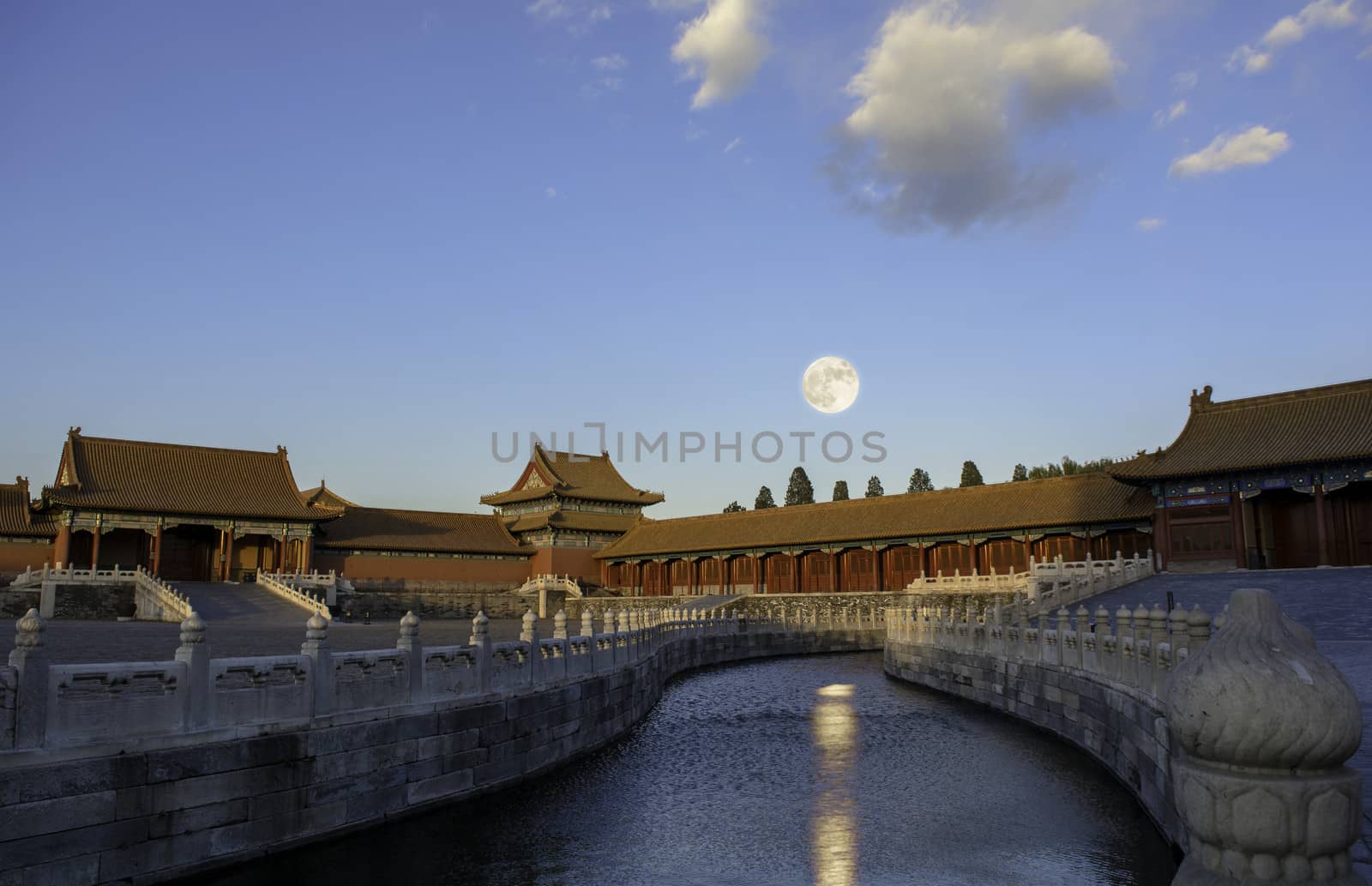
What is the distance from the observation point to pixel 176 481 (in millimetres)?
44375

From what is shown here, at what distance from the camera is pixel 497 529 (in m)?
54.5

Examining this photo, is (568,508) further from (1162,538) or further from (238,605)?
(1162,538)

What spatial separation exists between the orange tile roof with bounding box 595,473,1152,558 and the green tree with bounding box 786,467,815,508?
2812 cm

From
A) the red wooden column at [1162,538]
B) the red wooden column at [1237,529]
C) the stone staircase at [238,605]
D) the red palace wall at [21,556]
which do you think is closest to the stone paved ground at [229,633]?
the stone staircase at [238,605]

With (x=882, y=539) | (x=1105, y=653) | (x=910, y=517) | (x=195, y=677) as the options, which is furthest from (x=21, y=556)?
(x=1105, y=653)

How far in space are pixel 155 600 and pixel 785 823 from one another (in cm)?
2895

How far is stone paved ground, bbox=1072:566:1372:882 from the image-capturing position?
52.2 feet

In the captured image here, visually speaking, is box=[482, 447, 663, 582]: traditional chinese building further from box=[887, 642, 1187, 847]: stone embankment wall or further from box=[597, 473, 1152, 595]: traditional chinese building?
box=[887, 642, 1187, 847]: stone embankment wall

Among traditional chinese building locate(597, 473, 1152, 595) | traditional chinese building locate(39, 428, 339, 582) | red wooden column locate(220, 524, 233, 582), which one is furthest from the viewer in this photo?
red wooden column locate(220, 524, 233, 582)

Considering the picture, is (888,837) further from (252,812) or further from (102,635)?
(102,635)

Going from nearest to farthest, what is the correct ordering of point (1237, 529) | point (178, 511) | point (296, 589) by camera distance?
1. point (1237, 529)
2. point (296, 589)
3. point (178, 511)

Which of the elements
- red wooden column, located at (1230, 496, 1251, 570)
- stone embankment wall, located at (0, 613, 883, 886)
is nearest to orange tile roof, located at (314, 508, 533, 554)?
red wooden column, located at (1230, 496, 1251, 570)

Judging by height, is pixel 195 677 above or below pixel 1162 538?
below

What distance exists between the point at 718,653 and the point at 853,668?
490cm
